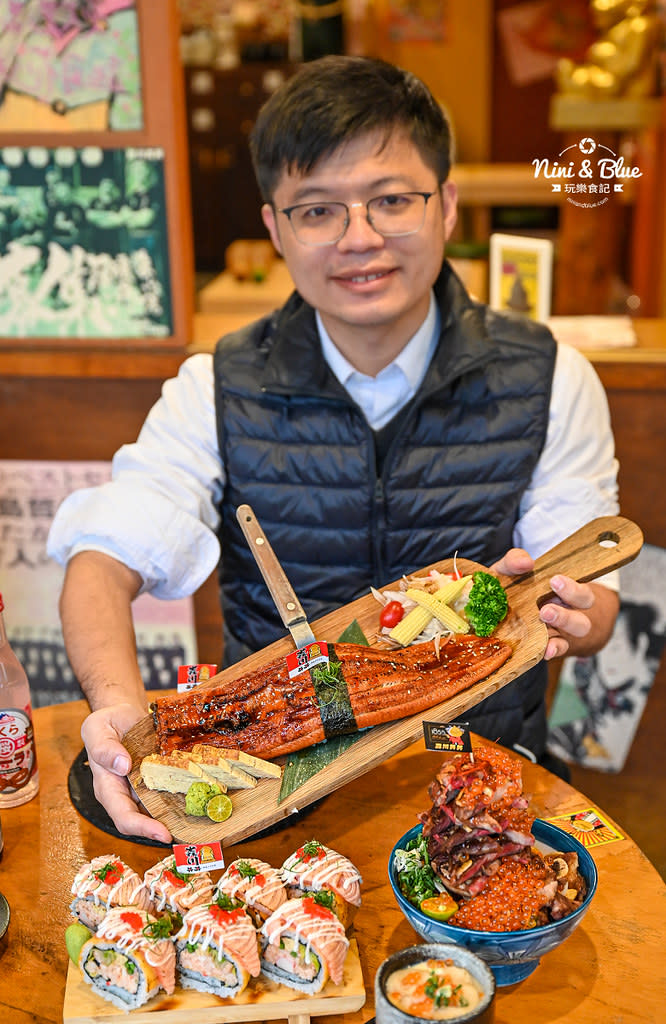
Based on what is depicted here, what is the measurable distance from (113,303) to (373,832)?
186 cm

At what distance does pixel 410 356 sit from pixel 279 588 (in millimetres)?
722

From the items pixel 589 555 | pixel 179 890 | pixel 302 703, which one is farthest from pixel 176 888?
pixel 589 555

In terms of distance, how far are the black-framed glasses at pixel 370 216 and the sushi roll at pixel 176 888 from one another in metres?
1.27

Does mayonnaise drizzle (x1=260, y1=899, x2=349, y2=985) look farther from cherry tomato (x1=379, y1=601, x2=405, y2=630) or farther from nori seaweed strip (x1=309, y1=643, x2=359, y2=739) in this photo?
cherry tomato (x1=379, y1=601, x2=405, y2=630)

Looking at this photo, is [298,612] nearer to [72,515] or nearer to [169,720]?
[169,720]

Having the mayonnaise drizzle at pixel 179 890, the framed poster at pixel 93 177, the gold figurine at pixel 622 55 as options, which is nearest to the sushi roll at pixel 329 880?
the mayonnaise drizzle at pixel 179 890

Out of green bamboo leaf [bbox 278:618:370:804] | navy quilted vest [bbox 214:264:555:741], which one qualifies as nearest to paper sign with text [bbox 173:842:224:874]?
green bamboo leaf [bbox 278:618:370:804]

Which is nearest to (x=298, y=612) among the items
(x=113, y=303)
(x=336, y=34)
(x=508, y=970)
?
(x=508, y=970)

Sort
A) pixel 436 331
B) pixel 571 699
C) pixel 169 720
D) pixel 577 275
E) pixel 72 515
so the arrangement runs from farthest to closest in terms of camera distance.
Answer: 1. pixel 577 275
2. pixel 571 699
3. pixel 436 331
4. pixel 72 515
5. pixel 169 720

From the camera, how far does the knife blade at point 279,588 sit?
1802 mm

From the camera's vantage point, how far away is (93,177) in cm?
286

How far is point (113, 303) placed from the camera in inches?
118

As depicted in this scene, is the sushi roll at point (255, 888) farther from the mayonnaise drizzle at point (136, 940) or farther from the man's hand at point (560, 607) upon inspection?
the man's hand at point (560, 607)

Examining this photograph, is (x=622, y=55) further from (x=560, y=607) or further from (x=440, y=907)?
(x=440, y=907)
